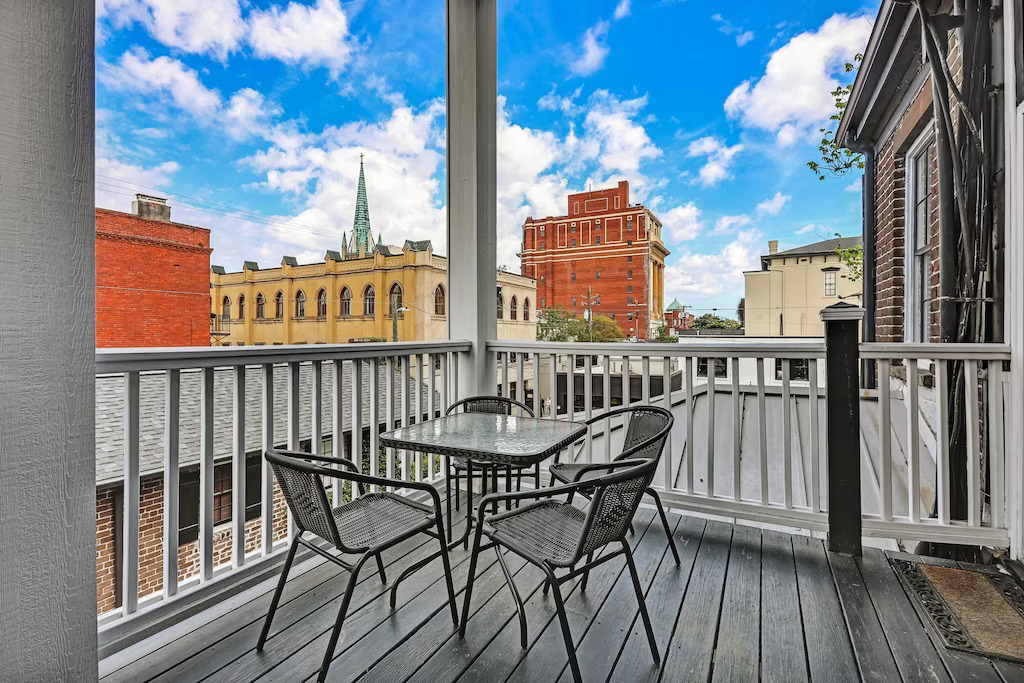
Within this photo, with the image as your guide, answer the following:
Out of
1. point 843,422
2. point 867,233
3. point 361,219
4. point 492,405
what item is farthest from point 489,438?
point 867,233

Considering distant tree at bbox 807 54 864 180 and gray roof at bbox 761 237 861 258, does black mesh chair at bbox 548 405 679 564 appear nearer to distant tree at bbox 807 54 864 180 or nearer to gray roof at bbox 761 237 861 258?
gray roof at bbox 761 237 861 258

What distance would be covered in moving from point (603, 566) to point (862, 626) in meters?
1.06

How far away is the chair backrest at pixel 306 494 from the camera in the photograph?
5.09 ft

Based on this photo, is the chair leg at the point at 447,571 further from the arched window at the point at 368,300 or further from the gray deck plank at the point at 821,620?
the arched window at the point at 368,300

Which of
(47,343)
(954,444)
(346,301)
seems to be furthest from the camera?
(346,301)

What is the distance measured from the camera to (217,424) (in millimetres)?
2158

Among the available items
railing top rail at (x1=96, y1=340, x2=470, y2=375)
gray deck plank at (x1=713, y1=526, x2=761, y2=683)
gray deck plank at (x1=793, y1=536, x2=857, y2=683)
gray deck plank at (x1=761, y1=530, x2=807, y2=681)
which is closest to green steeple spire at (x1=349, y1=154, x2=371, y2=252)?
railing top rail at (x1=96, y1=340, x2=470, y2=375)

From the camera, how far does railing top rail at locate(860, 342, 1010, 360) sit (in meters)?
2.33

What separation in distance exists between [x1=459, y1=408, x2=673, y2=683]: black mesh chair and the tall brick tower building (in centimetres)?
187

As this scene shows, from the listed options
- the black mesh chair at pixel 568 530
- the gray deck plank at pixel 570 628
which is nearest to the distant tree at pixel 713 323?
the gray deck plank at pixel 570 628

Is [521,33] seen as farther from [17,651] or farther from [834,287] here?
[17,651]

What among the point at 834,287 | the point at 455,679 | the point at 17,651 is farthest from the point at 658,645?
the point at 834,287

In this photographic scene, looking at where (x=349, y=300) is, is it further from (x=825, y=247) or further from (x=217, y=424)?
(x=825, y=247)

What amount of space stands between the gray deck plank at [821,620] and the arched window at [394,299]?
2.62 m
